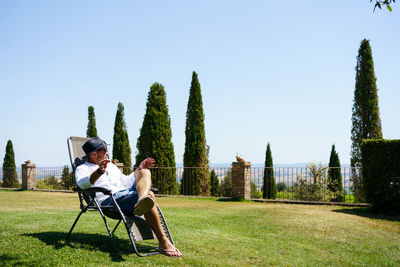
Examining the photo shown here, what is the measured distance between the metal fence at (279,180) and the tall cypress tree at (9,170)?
3.47m

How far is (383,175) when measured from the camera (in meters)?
8.75

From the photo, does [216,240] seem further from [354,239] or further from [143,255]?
[354,239]

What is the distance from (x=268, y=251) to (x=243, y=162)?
290 inches

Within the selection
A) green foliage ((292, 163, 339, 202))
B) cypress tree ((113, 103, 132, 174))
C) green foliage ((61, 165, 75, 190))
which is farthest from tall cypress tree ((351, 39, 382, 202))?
green foliage ((61, 165, 75, 190))

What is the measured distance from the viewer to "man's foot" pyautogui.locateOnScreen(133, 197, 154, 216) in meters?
3.64

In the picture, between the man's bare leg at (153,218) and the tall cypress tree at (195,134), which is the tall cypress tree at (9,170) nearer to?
the tall cypress tree at (195,134)

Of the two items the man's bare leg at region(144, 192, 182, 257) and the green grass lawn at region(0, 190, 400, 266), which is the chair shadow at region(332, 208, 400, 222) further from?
the man's bare leg at region(144, 192, 182, 257)

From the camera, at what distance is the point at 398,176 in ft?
28.3

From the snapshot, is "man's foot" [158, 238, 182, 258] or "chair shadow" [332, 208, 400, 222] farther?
"chair shadow" [332, 208, 400, 222]

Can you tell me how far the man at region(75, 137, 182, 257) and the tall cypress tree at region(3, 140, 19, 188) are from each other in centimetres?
1907

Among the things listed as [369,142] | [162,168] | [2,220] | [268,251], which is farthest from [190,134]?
[268,251]

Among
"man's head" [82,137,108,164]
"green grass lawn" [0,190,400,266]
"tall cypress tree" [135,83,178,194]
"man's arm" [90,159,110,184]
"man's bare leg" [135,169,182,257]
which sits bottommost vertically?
"green grass lawn" [0,190,400,266]

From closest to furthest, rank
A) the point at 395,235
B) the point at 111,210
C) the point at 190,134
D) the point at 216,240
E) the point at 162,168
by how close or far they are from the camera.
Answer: the point at 111,210
the point at 216,240
the point at 395,235
the point at 162,168
the point at 190,134

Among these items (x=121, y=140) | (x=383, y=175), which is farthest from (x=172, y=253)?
(x=121, y=140)
